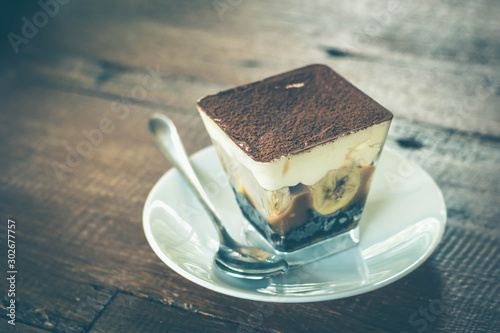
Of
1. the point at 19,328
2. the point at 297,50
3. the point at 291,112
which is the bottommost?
the point at 19,328

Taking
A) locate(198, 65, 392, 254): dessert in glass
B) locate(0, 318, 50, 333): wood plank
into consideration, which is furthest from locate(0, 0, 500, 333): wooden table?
locate(198, 65, 392, 254): dessert in glass

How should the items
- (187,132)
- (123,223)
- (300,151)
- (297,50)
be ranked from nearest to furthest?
(300,151), (123,223), (187,132), (297,50)

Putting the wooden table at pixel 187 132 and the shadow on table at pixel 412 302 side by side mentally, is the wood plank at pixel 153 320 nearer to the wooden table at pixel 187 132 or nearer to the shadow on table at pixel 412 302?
the wooden table at pixel 187 132

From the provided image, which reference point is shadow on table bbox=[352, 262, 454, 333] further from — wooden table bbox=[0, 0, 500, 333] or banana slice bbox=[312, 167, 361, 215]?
banana slice bbox=[312, 167, 361, 215]

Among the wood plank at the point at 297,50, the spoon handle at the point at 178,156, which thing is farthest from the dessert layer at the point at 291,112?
the wood plank at the point at 297,50

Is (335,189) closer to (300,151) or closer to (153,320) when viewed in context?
(300,151)

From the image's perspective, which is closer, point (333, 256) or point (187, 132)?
point (333, 256)

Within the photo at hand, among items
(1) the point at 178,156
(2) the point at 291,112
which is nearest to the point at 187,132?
(1) the point at 178,156
